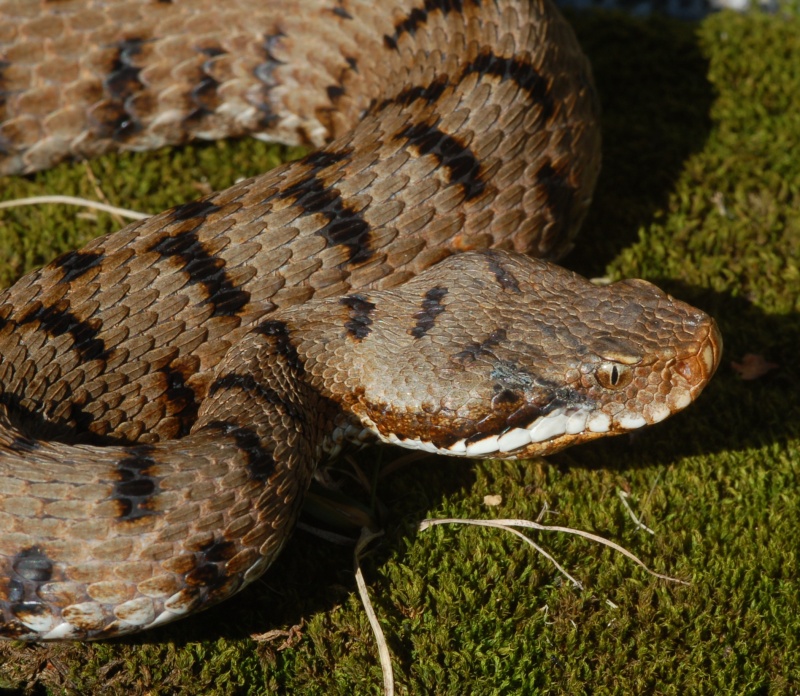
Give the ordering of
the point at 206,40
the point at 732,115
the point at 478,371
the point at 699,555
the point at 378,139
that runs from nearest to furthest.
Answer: the point at 478,371, the point at 699,555, the point at 378,139, the point at 206,40, the point at 732,115

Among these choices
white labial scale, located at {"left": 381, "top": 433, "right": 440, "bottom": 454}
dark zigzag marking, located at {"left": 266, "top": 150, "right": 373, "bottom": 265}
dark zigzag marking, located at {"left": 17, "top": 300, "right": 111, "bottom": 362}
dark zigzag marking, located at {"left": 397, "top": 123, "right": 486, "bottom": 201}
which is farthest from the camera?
dark zigzag marking, located at {"left": 397, "top": 123, "right": 486, "bottom": 201}

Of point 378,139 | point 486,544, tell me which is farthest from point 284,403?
point 378,139

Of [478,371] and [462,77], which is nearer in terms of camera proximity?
[478,371]

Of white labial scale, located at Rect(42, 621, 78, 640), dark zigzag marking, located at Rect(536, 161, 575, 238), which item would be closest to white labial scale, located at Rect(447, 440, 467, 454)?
dark zigzag marking, located at Rect(536, 161, 575, 238)

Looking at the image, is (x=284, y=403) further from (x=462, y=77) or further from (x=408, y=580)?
(x=462, y=77)

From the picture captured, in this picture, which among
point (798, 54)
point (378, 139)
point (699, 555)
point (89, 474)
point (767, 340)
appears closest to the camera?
point (89, 474)

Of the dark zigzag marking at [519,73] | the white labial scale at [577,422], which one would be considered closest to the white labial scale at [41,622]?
the white labial scale at [577,422]

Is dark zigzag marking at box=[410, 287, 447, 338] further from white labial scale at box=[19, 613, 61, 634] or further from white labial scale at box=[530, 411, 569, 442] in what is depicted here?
white labial scale at box=[19, 613, 61, 634]

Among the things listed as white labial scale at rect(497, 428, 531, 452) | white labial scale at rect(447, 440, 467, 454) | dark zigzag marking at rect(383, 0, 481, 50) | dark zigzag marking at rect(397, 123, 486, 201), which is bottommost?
white labial scale at rect(447, 440, 467, 454)

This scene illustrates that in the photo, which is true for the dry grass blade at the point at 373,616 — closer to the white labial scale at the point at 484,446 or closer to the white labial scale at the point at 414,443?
the white labial scale at the point at 414,443
